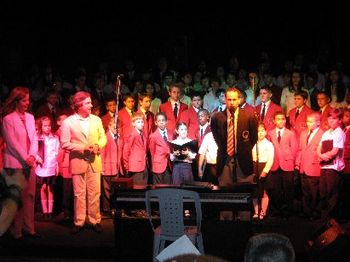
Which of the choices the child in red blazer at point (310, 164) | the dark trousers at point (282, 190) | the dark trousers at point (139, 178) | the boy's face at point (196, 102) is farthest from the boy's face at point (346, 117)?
the dark trousers at point (139, 178)

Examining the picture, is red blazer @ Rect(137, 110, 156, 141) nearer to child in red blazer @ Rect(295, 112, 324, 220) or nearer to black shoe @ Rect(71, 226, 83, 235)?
black shoe @ Rect(71, 226, 83, 235)

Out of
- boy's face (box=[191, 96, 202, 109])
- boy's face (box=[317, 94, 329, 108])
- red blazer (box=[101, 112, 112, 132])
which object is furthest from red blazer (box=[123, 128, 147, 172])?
boy's face (box=[317, 94, 329, 108])

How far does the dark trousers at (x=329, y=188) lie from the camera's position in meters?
12.0

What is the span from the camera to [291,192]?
12539 mm

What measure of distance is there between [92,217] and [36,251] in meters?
1.21

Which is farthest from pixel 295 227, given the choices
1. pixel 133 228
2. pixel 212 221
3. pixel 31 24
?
pixel 31 24

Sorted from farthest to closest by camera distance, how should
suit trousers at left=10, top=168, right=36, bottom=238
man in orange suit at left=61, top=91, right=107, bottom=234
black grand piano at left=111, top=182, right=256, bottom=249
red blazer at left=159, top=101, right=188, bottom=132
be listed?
red blazer at left=159, top=101, right=188, bottom=132, man in orange suit at left=61, top=91, right=107, bottom=234, suit trousers at left=10, top=168, right=36, bottom=238, black grand piano at left=111, top=182, right=256, bottom=249

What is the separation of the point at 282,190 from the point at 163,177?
2088mm

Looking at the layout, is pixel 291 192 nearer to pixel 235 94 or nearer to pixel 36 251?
pixel 235 94

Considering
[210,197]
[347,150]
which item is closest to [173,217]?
[210,197]

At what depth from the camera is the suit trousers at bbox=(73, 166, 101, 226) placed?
1110 cm

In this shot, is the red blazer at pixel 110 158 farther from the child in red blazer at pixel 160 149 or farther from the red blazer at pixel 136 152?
the child in red blazer at pixel 160 149

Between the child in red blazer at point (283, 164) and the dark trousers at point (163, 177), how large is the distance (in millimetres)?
1766

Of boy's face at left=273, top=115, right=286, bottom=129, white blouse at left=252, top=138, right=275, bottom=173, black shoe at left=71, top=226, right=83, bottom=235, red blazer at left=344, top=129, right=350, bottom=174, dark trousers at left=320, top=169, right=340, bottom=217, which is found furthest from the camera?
boy's face at left=273, top=115, right=286, bottom=129
